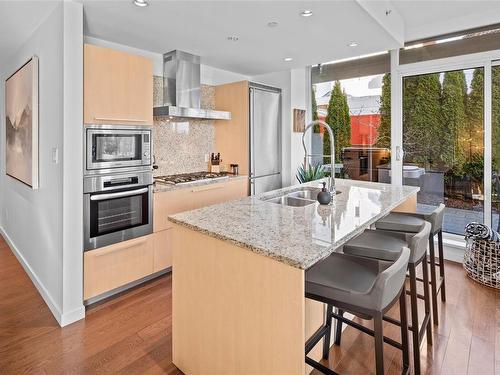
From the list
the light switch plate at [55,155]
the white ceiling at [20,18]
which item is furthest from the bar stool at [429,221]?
the white ceiling at [20,18]

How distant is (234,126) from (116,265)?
7.62 ft

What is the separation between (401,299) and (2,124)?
205 inches

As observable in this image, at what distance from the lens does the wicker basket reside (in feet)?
9.71

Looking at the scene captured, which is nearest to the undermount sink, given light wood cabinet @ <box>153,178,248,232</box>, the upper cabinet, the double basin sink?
the double basin sink

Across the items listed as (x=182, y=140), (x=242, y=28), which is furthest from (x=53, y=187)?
(x=242, y=28)

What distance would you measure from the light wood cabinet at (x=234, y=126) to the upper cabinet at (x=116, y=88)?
146cm

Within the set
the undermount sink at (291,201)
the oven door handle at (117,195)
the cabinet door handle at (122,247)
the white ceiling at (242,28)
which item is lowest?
the cabinet door handle at (122,247)

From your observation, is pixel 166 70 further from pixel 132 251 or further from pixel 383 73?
pixel 383 73

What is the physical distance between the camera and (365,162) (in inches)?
173

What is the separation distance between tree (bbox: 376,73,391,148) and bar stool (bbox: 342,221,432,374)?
235 cm

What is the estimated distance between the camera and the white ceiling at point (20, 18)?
236 cm

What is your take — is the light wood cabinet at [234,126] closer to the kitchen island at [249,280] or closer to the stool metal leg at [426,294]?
the kitchen island at [249,280]

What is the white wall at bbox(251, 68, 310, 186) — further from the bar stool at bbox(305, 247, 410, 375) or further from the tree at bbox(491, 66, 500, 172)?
the bar stool at bbox(305, 247, 410, 375)

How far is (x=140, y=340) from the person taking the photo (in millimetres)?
2201
